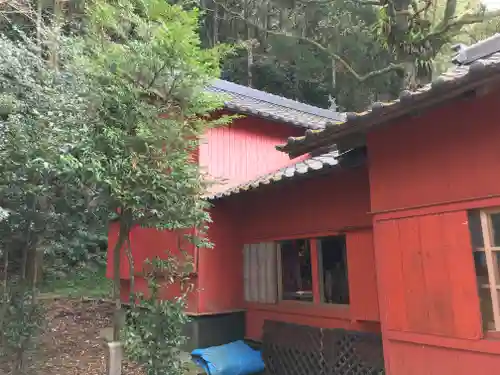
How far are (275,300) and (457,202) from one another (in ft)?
13.5

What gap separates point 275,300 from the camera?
295 inches

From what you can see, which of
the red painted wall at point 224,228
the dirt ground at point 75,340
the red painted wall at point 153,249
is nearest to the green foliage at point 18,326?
the dirt ground at point 75,340

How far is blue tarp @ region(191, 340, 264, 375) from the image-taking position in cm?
700

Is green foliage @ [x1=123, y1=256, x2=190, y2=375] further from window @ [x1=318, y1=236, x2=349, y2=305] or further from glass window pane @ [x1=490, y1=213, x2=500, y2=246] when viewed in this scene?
glass window pane @ [x1=490, y1=213, x2=500, y2=246]

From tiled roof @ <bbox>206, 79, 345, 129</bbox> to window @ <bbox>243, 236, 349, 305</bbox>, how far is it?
128 inches

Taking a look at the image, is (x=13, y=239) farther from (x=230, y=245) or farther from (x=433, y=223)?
(x=433, y=223)

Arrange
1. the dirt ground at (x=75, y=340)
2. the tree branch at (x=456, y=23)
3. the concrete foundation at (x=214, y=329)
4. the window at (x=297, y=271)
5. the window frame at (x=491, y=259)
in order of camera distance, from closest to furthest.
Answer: the window frame at (x=491, y=259), the window at (x=297, y=271), the dirt ground at (x=75, y=340), the concrete foundation at (x=214, y=329), the tree branch at (x=456, y=23)

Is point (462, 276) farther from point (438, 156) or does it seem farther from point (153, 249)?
point (153, 249)

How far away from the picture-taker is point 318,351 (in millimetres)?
6266

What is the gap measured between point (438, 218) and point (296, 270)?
3485 mm

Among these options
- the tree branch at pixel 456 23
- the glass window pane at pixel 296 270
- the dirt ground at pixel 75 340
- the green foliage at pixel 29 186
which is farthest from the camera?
the tree branch at pixel 456 23

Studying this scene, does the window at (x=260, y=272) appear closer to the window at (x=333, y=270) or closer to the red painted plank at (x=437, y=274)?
the window at (x=333, y=270)

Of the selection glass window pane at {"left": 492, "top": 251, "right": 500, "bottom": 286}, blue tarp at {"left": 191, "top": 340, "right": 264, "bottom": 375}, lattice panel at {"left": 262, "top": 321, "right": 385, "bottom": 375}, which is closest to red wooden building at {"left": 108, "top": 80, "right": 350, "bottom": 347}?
blue tarp at {"left": 191, "top": 340, "right": 264, "bottom": 375}

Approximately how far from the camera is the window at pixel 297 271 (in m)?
6.68
